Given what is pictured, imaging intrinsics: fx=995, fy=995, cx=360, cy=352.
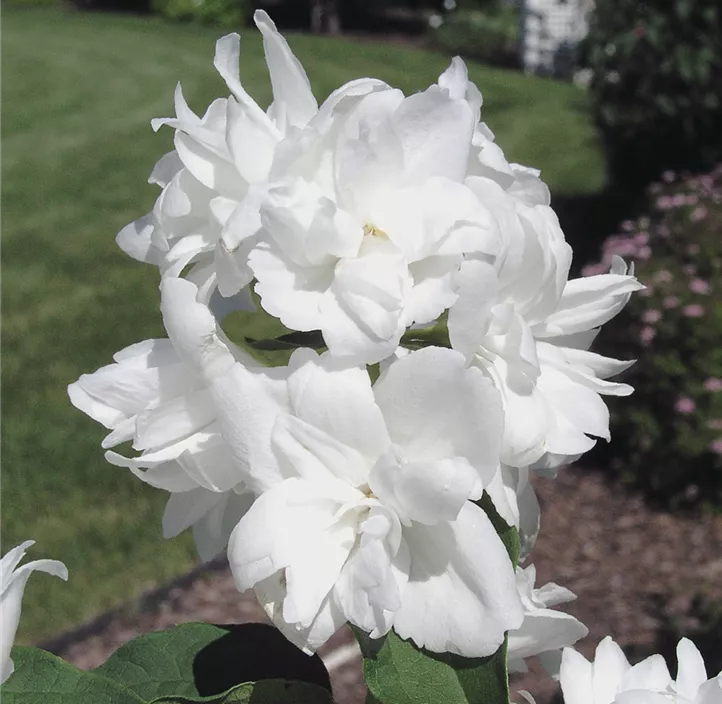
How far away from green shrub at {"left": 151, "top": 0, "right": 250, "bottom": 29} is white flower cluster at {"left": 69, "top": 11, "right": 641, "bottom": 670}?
15210mm

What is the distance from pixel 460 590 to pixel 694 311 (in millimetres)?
3051

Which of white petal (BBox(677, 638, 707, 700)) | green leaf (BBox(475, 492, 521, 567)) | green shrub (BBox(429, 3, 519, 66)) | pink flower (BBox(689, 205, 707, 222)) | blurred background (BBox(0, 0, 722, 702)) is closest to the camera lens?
green leaf (BBox(475, 492, 521, 567))

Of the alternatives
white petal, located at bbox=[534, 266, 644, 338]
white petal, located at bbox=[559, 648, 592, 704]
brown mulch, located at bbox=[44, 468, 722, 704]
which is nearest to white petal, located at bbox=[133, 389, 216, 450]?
white petal, located at bbox=[534, 266, 644, 338]

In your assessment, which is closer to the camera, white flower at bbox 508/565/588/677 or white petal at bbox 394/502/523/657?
white petal at bbox 394/502/523/657

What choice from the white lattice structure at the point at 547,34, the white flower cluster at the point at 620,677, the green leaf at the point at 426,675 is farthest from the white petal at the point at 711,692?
the white lattice structure at the point at 547,34

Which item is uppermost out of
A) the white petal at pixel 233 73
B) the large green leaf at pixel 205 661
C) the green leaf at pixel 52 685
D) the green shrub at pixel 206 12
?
the white petal at pixel 233 73

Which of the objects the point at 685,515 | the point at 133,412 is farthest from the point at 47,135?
the point at 133,412

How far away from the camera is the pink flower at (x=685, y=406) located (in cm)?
360

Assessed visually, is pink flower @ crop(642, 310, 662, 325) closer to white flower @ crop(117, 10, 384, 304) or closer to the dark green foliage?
the dark green foliage

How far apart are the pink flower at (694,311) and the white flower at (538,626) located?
9.21 ft

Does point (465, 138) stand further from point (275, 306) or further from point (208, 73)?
point (208, 73)

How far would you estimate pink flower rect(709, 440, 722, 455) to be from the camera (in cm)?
354

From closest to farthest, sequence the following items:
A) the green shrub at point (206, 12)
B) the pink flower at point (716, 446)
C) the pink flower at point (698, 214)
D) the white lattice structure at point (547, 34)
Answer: the pink flower at point (716, 446)
the pink flower at point (698, 214)
the white lattice structure at point (547, 34)
the green shrub at point (206, 12)

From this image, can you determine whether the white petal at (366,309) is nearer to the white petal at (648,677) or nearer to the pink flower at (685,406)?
the white petal at (648,677)
